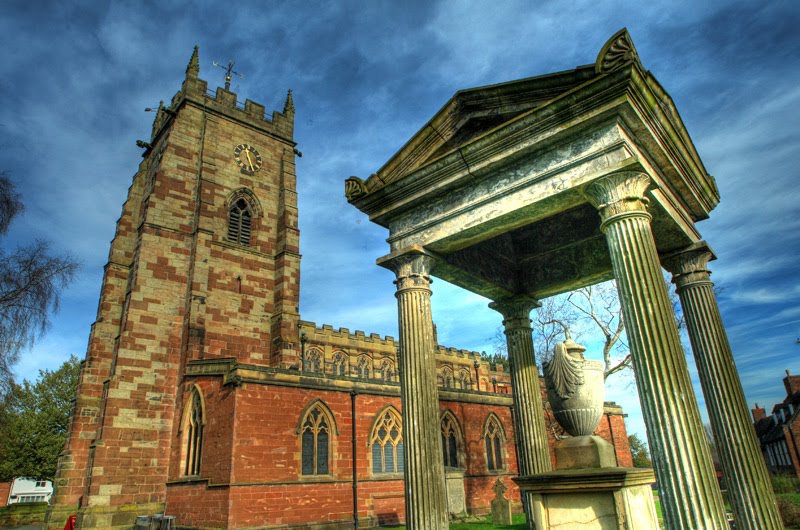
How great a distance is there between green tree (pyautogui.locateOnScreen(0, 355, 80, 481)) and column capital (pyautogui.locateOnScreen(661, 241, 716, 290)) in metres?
38.0

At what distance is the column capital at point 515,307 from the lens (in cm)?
1054

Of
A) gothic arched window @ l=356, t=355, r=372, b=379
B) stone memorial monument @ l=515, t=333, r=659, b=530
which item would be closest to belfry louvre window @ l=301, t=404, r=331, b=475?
stone memorial monument @ l=515, t=333, r=659, b=530

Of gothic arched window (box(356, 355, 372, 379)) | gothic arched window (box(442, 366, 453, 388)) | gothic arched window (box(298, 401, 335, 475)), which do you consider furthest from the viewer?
gothic arched window (box(442, 366, 453, 388))

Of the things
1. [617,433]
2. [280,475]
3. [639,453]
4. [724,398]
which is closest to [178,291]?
[280,475]

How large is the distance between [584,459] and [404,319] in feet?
11.4

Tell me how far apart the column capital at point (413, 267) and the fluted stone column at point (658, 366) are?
2991 mm

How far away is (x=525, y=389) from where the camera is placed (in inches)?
381

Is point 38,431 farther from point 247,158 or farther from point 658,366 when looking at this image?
point 658,366

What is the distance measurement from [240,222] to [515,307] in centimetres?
2009

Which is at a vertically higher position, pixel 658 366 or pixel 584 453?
pixel 658 366

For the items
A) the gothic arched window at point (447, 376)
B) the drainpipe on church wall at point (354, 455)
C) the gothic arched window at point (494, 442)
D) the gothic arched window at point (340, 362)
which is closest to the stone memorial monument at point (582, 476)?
the drainpipe on church wall at point (354, 455)

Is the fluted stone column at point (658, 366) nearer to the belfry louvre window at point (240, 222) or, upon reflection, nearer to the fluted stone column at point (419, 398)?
the fluted stone column at point (419, 398)

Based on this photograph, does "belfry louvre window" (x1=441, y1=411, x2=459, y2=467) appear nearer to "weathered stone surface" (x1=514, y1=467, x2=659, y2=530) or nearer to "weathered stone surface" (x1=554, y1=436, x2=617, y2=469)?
"weathered stone surface" (x1=554, y1=436, x2=617, y2=469)

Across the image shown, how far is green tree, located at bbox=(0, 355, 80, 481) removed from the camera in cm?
3416
